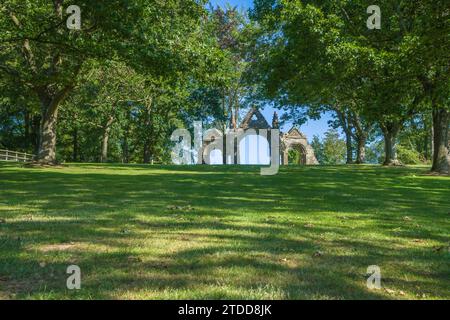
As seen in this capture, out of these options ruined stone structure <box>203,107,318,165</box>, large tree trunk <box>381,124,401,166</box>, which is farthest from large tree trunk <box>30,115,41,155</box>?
large tree trunk <box>381,124,401,166</box>

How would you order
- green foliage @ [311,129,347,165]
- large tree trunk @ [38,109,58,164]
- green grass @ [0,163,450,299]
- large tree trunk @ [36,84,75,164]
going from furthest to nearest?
1. green foliage @ [311,129,347,165]
2. large tree trunk @ [38,109,58,164]
3. large tree trunk @ [36,84,75,164]
4. green grass @ [0,163,450,299]

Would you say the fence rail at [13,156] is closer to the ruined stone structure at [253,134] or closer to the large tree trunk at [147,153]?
the large tree trunk at [147,153]

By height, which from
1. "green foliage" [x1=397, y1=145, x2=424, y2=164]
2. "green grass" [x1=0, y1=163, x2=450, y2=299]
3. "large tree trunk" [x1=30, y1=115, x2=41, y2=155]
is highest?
"large tree trunk" [x1=30, y1=115, x2=41, y2=155]

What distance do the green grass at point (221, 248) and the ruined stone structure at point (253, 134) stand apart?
40.9 m

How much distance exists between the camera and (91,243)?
21.0 feet

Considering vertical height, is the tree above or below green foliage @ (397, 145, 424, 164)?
above

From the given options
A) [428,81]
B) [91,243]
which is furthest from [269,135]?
[91,243]

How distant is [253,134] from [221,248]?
4702 cm

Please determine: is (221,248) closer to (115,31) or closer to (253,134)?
(115,31)

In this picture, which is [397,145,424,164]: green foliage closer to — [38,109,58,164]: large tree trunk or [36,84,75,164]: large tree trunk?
[36,84,75,164]: large tree trunk

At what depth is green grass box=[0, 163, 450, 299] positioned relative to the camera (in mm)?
4520

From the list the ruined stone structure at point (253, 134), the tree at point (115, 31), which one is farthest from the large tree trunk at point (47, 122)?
the ruined stone structure at point (253, 134)

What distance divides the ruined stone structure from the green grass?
4092 centimetres
